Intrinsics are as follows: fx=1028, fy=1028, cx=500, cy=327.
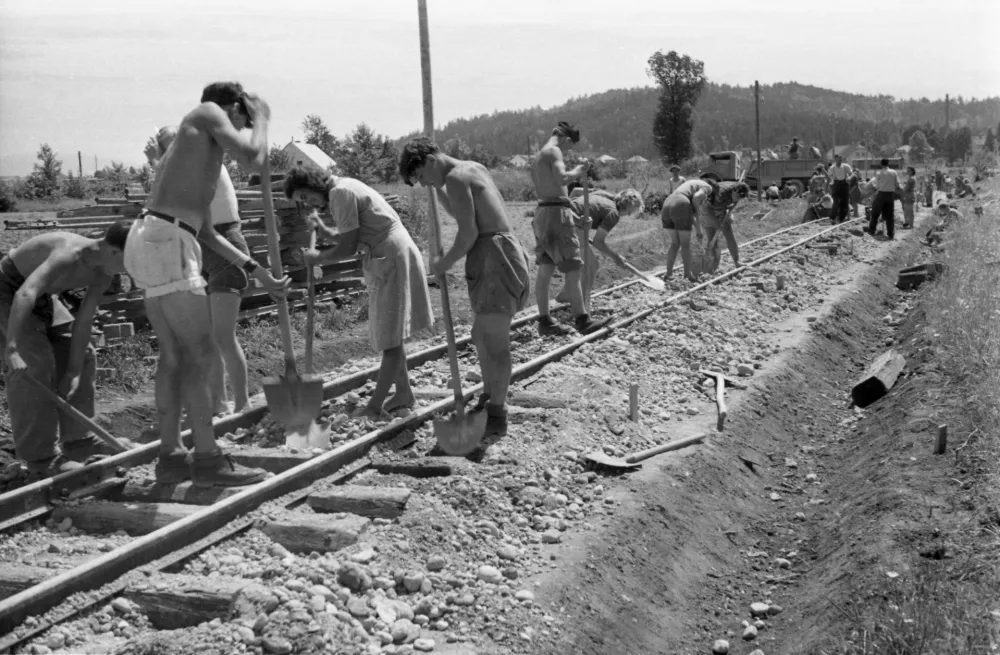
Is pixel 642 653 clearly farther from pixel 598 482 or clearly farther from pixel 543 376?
pixel 543 376

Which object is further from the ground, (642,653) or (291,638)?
(291,638)

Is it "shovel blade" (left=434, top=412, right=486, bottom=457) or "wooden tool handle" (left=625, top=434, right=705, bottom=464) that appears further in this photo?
"wooden tool handle" (left=625, top=434, right=705, bottom=464)

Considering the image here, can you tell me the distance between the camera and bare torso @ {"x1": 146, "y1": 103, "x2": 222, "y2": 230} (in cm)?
495

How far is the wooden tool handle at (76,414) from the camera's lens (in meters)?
5.71

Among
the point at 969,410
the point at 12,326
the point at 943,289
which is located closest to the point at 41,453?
the point at 12,326

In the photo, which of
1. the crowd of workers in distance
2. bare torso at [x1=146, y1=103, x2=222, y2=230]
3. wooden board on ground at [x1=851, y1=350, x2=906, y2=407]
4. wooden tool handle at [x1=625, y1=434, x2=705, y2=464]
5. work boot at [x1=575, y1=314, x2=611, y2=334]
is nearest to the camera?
bare torso at [x1=146, y1=103, x2=222, y2=230]

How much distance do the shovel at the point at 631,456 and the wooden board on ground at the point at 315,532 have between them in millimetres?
1729

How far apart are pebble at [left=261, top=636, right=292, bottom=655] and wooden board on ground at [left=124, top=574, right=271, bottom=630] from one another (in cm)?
31

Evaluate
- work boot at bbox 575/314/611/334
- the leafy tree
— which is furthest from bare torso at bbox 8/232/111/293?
the leafy tree

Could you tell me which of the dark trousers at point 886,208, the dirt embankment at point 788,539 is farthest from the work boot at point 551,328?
the dark trousers at point 886,208

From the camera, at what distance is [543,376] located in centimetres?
796

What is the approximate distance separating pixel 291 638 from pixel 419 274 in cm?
333

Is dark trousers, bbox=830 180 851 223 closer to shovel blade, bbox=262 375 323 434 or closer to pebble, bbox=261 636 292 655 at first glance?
shovel blade, bbox=262 375 323 434

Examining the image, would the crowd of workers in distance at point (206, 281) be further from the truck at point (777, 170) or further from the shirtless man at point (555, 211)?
the truck at point (777, 170)
